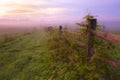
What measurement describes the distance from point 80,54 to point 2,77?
383cm

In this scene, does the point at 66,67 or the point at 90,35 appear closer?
the point at 90,35

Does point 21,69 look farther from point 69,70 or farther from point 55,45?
point 69,70

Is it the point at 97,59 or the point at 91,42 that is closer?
the point at 97,59

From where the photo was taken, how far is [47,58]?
1000cm

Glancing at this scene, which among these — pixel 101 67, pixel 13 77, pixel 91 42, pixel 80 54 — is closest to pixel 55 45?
pixel 13 77

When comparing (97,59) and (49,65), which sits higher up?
(97,59)

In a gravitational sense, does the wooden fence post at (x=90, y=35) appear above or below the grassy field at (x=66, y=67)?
above

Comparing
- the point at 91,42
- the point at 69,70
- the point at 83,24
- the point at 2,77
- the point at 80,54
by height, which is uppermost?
the point at 83,24

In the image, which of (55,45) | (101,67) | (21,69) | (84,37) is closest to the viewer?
(101,67)

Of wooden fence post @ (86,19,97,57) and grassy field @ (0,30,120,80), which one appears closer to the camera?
grassy field @ (0,30,120,80)

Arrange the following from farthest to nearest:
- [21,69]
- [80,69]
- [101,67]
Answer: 1. [21,69]
2. [80,69]
3. [101,67]

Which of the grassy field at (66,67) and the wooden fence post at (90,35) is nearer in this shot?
the grassy field at (66,67)

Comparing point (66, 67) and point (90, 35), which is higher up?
point (90, 35)

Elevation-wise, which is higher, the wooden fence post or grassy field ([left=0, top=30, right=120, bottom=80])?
the wooden fence post
